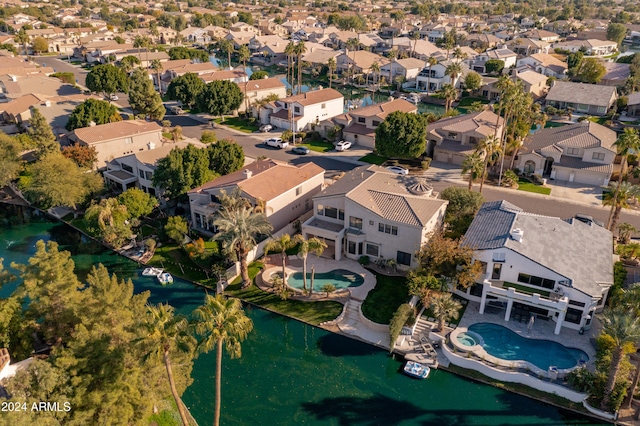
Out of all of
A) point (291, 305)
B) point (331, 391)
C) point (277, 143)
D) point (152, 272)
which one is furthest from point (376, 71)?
point (331, 391)

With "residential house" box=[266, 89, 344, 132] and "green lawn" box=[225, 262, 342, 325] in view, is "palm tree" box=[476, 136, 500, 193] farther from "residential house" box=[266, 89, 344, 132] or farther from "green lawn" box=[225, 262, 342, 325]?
"residential house" box=[266, 89, 344, 132]

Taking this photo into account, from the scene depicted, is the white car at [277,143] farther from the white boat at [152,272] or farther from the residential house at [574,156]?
the white boat at [152,272]

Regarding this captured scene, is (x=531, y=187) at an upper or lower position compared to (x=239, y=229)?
lower

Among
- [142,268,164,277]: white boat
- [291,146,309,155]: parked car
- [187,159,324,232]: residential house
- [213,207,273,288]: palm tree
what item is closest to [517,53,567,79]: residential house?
[291,146,309,155]: parked car

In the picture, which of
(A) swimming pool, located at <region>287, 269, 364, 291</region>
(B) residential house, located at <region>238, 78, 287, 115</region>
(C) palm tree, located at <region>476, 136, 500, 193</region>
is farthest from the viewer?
(B) residential house, located at <region>238, 78, 287, 115</region>

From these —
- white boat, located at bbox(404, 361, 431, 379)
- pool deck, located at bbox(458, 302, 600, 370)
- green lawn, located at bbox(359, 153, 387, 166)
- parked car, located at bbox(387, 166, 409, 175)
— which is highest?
parked car, located at bbox(387, 166, 409, 175)

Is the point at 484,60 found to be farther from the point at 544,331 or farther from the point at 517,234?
the point at 544,331
